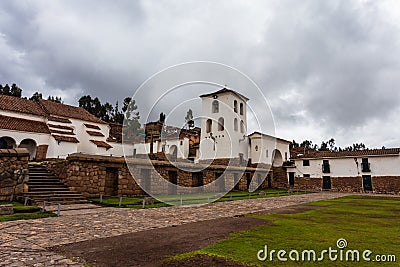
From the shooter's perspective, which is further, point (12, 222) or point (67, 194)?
point (67, 194)

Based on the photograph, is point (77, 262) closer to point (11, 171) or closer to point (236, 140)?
point (11, 171)

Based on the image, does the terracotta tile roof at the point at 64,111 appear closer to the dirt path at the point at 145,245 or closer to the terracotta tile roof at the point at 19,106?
the terracotta tile roof at the point at 19,106

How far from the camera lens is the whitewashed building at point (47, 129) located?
69.9 ft

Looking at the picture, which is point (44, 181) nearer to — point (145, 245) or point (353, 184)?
point (145, 245)

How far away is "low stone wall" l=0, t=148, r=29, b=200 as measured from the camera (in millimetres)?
9648

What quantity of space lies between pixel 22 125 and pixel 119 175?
1408 centimetres

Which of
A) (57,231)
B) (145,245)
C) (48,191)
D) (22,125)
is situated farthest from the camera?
(22,125)

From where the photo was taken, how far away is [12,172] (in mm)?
9883

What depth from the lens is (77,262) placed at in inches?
146

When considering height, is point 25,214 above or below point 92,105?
below

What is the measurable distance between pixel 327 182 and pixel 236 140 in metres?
11.7

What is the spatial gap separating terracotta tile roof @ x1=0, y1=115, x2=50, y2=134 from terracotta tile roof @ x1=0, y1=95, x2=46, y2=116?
3.33ft

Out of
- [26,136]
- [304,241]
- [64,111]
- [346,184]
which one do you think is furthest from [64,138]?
[346,184]

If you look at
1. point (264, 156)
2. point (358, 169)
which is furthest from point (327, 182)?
point (264, 156)
